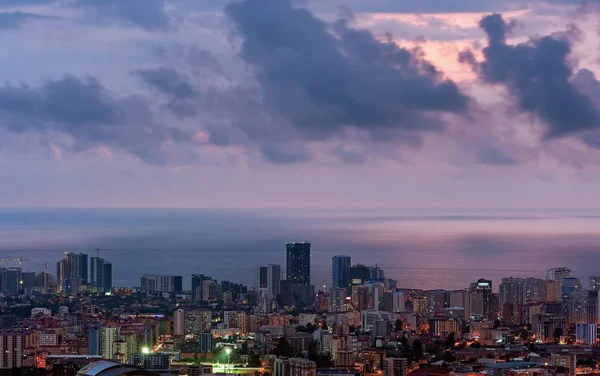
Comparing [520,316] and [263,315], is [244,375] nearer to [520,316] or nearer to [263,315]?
[263,315]

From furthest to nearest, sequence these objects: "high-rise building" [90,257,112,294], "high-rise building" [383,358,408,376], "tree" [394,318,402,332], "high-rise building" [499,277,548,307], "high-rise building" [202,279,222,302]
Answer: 1. "high-rise building" [90,257,112,294]
2. "high-rise building" [202,279,222,302]
3. "high-rise building" [499,277,548,307]
4. "tree" [394,318,402,332]
5. "high-rise building" [383,358,408,376]

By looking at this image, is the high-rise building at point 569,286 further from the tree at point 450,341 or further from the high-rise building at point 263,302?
the high-rise building at point 263,302

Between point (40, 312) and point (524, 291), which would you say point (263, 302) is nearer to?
A: point (40, 312)

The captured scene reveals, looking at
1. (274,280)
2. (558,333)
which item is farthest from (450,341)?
(274,280)

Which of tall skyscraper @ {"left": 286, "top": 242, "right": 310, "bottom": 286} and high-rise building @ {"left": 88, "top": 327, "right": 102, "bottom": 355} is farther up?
tall skyscraper @ {"left": 286, "top": 242, "right": 310, "bottom": 286}

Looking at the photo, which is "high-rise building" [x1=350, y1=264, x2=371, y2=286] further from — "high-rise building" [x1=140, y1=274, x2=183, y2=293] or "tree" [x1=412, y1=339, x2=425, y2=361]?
"tree" [x1=412, y1=339, x2=425, y2=361]

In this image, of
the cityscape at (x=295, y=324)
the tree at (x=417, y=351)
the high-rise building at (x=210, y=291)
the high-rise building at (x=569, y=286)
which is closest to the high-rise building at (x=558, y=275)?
the cityscape at (x=295, y=324)

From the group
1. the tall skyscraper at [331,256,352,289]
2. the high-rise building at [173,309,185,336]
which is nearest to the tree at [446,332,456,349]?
the high-rise building at [173,309,185,336]
